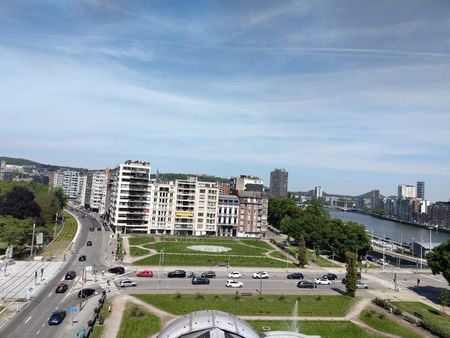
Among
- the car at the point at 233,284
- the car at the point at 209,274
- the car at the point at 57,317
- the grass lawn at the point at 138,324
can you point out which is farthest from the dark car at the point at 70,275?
the car at the point at 233,284

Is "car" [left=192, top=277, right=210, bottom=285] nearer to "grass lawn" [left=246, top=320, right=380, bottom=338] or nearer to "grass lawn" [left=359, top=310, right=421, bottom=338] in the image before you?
"grass lawn" [left=246, top=320, right=380, bottom=338]

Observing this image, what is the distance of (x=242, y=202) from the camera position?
117m

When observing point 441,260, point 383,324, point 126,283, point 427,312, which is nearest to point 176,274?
point 126,283

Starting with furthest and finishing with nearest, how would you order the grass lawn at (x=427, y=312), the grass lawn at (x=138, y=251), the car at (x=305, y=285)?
1. the grass lawn at (x=138, y=251)
2. the car at (x=305, y=285)
3. the grass lawn at (x=427, y=312)

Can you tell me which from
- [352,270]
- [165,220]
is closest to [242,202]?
[165,220]

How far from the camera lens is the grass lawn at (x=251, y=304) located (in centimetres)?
4534

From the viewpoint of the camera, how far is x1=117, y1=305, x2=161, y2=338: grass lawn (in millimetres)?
37719

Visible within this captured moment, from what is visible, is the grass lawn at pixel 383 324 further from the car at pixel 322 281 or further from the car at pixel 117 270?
the car at pixel 117 270

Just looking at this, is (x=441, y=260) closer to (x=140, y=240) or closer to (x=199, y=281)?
(x=199, y=281)

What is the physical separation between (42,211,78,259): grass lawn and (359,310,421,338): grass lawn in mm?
55254

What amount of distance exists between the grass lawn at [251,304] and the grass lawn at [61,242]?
33906 mm

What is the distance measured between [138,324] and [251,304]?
46.7 feet

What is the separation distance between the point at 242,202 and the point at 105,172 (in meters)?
77.0

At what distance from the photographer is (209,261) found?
246 feet
